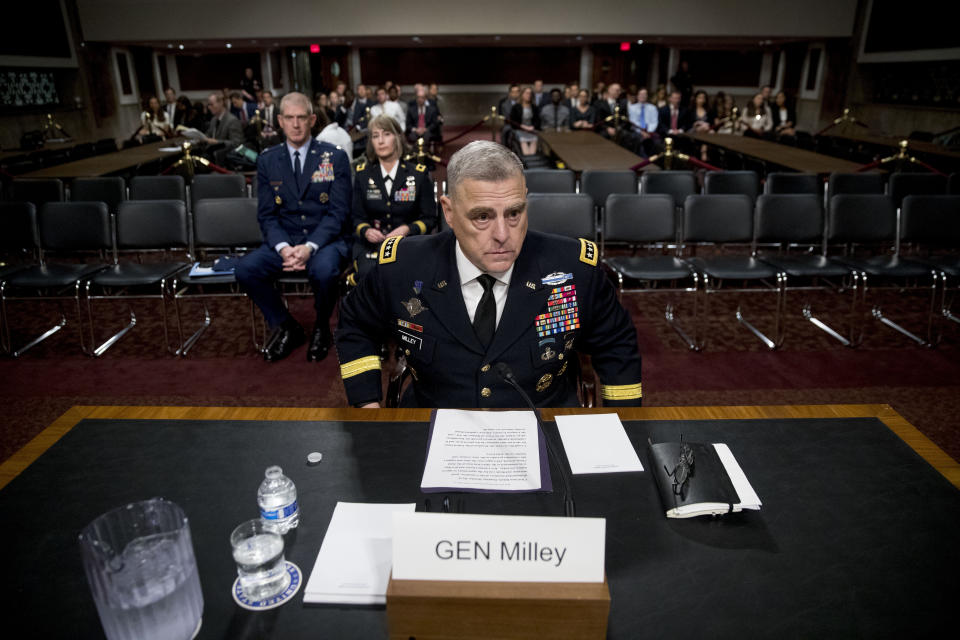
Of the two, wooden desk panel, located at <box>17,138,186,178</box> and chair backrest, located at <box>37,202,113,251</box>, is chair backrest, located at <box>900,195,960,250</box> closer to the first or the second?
chair backrest, located at <box>37,202,113,251</box>

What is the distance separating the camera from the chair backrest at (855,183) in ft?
17.0

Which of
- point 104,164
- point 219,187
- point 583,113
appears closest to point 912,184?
point 219,187

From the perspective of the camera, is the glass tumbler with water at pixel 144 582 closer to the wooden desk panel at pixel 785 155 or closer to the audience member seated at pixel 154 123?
the wooden desk panel at pixel 785 155

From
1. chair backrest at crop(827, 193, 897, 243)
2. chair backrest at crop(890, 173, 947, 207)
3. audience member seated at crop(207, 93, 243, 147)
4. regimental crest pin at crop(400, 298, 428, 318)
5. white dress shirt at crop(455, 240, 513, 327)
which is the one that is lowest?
chair backrest at crop(827, 193, 897, 243)

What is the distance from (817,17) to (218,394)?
14913 mm

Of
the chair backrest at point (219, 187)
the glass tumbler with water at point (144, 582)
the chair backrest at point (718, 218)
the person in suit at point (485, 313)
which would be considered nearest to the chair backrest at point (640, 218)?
the chair backrest at point (718, 218)

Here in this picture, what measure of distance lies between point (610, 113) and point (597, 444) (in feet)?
34.5

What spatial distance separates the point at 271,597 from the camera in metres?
0.98

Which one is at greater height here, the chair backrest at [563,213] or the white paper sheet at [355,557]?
the chair backrest at [563,213]

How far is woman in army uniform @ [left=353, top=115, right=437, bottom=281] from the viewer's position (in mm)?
4059

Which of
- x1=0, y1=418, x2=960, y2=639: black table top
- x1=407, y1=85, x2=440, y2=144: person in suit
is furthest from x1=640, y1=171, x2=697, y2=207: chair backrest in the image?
x1=407, y1=85, x2=440, y2=144: person in suit

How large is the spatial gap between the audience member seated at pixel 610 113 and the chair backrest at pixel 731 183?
530cm

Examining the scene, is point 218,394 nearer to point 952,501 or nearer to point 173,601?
point 173,601

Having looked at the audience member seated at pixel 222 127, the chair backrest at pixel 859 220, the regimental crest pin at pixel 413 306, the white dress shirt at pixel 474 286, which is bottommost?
the chair backrest at pixel 859 220
